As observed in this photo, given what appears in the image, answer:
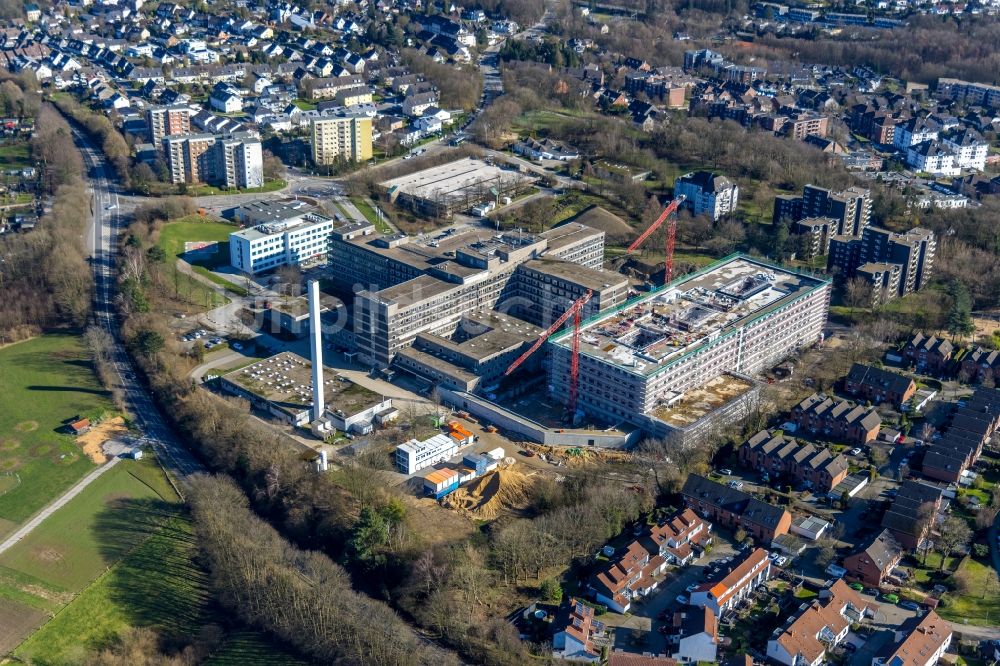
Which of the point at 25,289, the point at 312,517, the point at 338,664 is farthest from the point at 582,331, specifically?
the point at 25,289

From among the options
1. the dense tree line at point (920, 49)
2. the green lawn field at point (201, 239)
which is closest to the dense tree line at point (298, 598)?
the green lawn field at point (201, 239)

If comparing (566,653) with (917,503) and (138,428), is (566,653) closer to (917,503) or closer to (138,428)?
(917,503)

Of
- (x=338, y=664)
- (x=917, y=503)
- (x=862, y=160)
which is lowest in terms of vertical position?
(x=338, y=664)

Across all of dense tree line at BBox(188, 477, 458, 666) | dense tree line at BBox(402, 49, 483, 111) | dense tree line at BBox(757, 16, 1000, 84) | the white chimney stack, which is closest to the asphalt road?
the white chimney stack

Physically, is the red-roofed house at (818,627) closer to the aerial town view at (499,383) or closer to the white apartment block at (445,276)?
the aerial town view at (499,383)

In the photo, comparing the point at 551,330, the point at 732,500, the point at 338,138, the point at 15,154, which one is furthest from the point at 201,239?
the point at 732,500

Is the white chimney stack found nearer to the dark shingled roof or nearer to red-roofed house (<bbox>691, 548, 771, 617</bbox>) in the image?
the dark shingled roof

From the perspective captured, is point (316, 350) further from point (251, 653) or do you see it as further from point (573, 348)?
point (251, 653)
